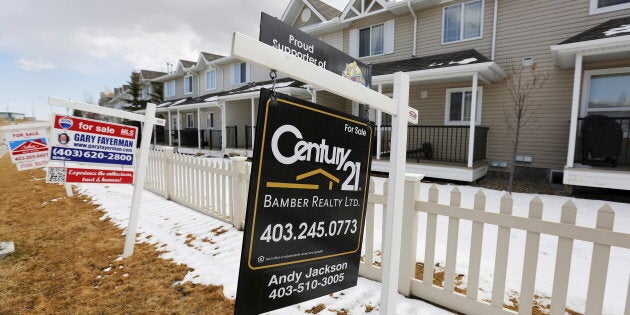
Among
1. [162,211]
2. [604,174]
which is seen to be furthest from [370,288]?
[604,174]

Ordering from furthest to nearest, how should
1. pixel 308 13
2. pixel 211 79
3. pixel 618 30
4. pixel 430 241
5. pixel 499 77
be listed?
pixel 211 79 < pixel 308 13 < pixel 499 77 < pixel 618 30 < pixel 430 241

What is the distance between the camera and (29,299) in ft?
9.88

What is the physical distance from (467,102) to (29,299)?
11501mm

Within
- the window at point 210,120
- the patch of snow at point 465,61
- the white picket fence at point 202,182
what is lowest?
the white picket fence at point 202,182

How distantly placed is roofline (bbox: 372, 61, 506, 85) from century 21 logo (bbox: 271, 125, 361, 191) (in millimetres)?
7561

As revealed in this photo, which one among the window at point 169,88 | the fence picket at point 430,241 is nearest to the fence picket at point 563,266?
the fence picket at point 430,241

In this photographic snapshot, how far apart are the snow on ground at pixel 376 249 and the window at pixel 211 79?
17219 millimetres

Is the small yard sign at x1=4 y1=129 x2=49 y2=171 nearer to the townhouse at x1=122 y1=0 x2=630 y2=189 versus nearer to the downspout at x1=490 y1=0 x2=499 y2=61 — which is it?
the townhouse at x1=122 y1=0 x2=630 y2=189

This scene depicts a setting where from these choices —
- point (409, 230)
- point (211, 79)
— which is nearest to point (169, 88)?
point (211, 79)

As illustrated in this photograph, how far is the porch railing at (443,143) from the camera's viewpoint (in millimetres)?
9672

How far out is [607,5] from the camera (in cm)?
813

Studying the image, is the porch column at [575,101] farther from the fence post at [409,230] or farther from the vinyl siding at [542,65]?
the fence post at [409,230]

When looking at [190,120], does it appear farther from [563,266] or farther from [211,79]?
[563,266]

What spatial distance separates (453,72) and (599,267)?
7715mm
